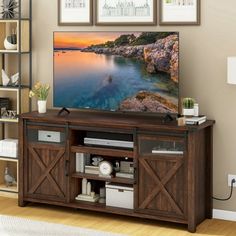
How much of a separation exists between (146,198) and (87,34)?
1.52m

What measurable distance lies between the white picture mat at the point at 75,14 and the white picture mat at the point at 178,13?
0.74 meters

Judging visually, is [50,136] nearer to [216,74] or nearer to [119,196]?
[119,196]

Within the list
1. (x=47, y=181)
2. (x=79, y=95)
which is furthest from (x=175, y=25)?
(x=47, y=181)

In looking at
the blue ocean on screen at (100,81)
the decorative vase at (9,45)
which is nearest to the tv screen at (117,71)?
the blue ocean on screen at (100,81)

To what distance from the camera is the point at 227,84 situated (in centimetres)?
522

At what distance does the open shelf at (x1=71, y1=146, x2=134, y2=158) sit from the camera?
5185 millimetres

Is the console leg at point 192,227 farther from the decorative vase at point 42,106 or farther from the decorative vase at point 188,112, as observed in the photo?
the decorative vase at point 42,106

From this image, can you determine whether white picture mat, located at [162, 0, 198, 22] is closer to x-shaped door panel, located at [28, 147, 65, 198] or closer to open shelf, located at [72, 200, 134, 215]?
x-shaped door panel, located at [28, 147, 65, 198]

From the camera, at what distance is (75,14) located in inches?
227

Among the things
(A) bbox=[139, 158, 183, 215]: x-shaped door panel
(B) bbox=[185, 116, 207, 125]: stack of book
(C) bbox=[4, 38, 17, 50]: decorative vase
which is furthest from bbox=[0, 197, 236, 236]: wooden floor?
(C) bbox=[4, 38, 17, 50]: decorative vase

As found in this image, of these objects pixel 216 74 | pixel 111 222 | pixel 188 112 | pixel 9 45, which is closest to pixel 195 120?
pixel 188 112

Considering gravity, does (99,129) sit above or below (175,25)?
below

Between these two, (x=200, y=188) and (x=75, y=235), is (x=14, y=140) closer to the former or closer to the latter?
(x=75, y=235)

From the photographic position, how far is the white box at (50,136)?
5445 mm
